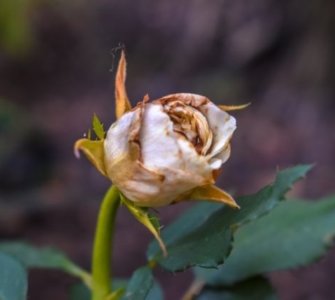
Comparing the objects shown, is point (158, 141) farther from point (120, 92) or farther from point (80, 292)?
point (80, 292)

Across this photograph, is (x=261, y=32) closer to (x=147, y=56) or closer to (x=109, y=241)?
(x=147, y=56)

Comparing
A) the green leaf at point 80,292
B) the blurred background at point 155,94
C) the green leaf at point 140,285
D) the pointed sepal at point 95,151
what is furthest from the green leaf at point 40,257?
the blurred background at point 155,94

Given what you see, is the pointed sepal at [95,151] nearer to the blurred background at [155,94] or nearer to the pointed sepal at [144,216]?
the pointed sepal at [144,216]

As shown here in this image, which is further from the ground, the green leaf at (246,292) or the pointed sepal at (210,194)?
the pointed sepal at (210,194)

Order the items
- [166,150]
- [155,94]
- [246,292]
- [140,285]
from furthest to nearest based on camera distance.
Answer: [155,94], [246,292], [140,285], [166,150]

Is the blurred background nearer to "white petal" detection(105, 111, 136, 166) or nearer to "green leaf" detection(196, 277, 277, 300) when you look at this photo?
"green leaf" detection(196, 277, 277, 300)

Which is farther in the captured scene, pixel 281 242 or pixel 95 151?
pixel 281 242

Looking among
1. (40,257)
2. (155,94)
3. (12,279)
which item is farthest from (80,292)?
(155,94)
